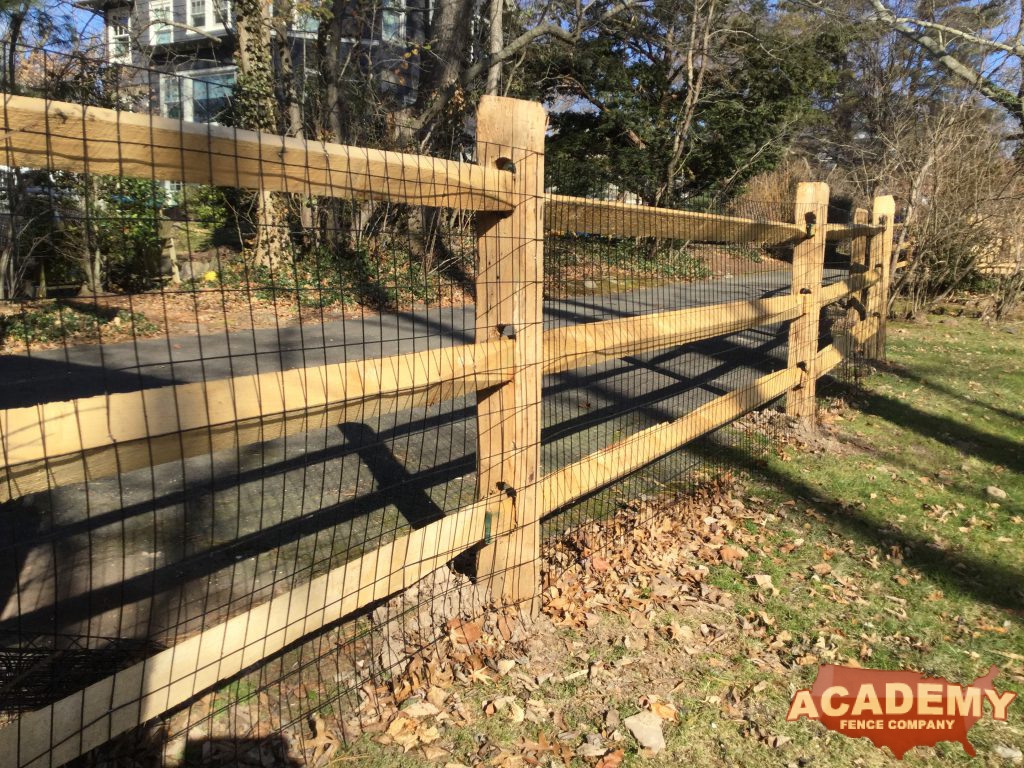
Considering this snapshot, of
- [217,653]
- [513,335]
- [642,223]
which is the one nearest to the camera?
[217,653]

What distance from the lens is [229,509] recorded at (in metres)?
3.88

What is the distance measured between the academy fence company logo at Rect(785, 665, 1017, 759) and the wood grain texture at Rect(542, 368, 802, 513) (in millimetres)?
1227

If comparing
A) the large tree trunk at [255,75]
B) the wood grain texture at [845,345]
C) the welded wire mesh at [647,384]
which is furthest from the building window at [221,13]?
the wood grain texture at [845,345]

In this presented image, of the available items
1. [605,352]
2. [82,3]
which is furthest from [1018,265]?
[82,3]

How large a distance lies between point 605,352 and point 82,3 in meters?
13.0

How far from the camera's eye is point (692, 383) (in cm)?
729

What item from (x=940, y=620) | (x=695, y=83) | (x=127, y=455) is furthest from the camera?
(x=695, y=83)

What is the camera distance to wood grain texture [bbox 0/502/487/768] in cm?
180

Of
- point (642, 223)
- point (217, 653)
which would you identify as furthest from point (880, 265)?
point (217, 653)

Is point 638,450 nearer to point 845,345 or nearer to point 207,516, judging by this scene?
point 207,516

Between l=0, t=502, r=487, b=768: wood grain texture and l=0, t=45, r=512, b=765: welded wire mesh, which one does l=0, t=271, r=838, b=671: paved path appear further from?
l=0, t=502, r=487, b=768: wood grain texture

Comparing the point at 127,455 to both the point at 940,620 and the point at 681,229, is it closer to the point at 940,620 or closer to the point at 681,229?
the point at 681,229

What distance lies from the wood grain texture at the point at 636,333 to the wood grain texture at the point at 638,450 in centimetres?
46

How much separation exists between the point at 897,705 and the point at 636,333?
190cm
